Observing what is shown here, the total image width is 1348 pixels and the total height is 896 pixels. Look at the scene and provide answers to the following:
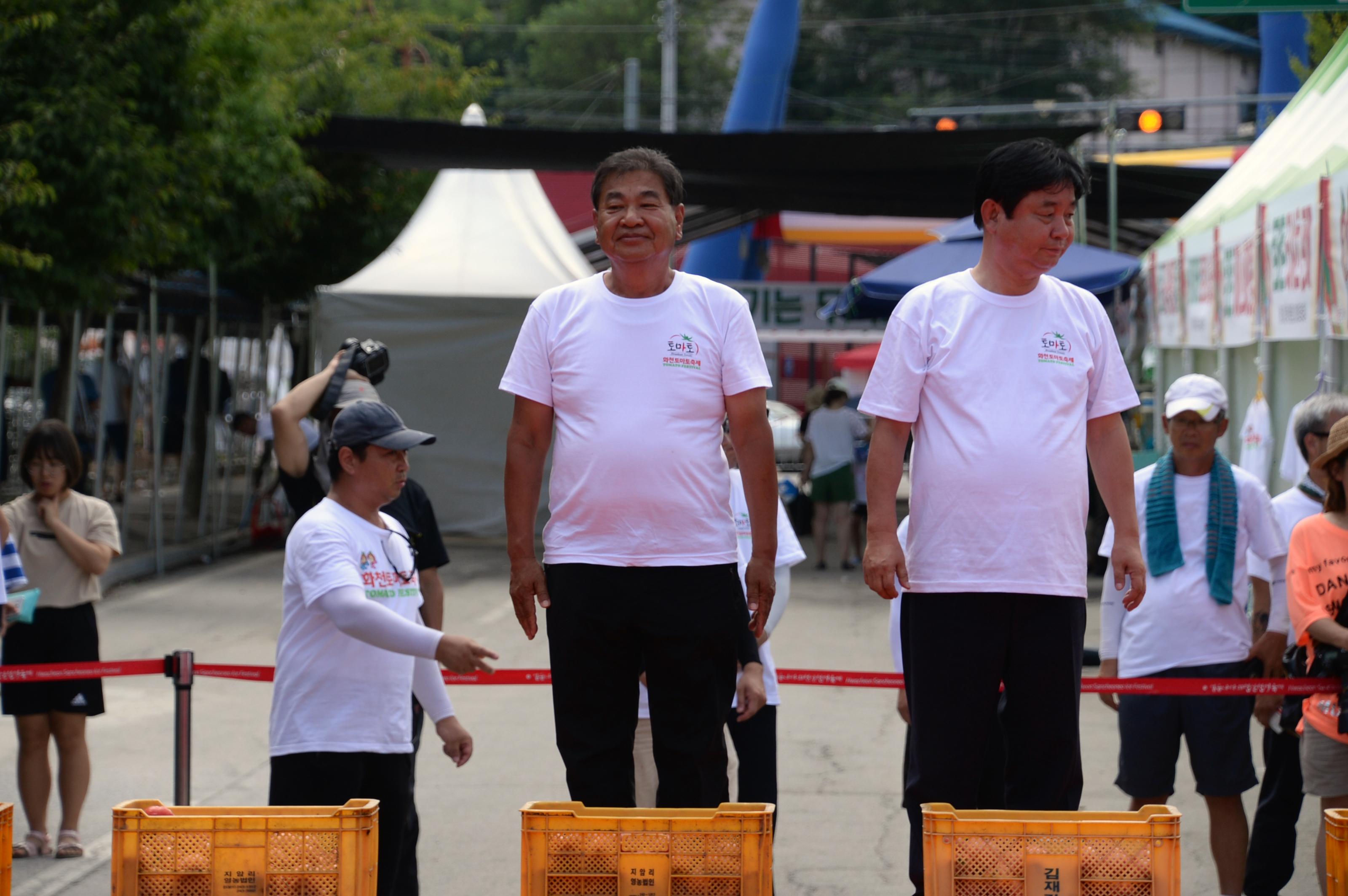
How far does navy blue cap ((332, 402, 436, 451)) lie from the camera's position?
4.25 metres

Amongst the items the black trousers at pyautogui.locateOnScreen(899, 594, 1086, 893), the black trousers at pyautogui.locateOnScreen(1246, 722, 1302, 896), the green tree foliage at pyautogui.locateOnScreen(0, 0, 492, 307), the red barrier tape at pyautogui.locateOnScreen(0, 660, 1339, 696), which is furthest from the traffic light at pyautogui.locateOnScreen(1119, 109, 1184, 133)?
the black trousers at pyautogui.locateOnScreen(899, 594, 1086, 893)

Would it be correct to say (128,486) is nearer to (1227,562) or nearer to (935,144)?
(935,144)

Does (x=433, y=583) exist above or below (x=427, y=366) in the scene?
below

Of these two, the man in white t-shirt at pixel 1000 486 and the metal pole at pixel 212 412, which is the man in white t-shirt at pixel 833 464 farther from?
the man in white t-shirt at pixel 1000 486

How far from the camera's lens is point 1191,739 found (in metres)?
5.05

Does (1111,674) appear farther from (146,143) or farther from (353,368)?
(146,143)

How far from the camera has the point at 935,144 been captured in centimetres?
1339

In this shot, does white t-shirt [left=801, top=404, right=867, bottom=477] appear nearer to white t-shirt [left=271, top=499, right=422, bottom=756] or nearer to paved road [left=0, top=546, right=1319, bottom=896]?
paved road [left=0, top=546, right=1319, bottom=896]

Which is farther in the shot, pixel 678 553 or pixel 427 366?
pixel 427 366

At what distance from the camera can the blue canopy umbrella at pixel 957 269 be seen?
39.2 ft

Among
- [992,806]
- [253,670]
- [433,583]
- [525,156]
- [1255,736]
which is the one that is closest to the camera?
[992,806]

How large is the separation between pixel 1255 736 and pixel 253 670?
519 cm

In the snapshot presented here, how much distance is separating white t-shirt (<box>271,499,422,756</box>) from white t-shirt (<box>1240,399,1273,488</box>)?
508cm

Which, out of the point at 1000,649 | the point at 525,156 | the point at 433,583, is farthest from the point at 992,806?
the point at 525,156
